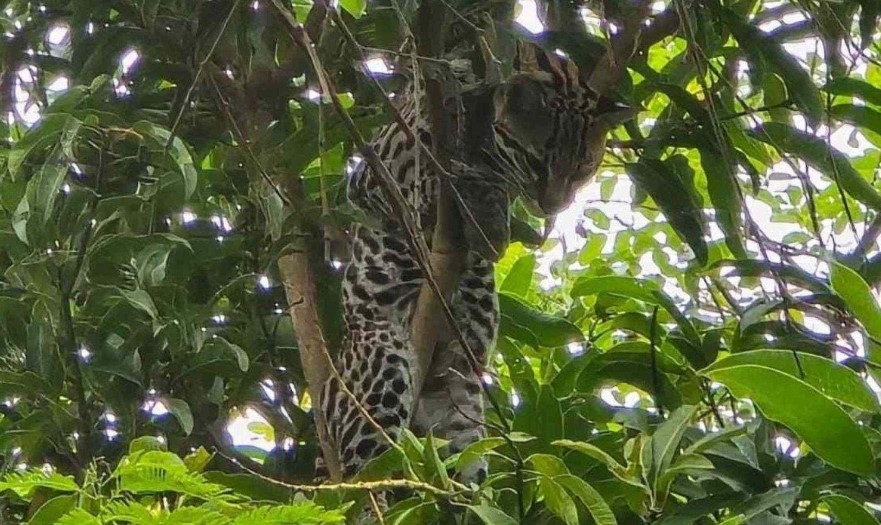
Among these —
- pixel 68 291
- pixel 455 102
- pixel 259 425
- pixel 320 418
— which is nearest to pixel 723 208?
pixel 455 102

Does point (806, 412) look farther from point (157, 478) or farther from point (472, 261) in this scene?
point (472, 261)

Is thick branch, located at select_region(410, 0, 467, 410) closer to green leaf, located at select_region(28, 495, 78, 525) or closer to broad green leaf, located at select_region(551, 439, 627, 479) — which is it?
broad green leaf, located at select_region(551, 439, 627, 479)

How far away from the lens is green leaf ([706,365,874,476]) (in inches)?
34.9

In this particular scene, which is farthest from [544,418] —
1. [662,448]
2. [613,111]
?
[613,111]

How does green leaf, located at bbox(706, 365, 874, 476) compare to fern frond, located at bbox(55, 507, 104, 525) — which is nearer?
fern frond, located at bbox(55, 507, 104, 525)

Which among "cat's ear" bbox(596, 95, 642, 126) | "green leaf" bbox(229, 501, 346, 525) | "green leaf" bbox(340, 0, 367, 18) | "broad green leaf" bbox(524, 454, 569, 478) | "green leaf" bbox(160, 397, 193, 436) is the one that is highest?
"green leaf" bbox(340, 0, 367, 18)

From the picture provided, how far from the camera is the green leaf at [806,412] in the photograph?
0.89 meters

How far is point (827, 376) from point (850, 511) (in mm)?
111

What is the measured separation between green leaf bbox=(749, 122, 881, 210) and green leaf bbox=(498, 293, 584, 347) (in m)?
0.30

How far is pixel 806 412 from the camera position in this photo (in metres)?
0.90

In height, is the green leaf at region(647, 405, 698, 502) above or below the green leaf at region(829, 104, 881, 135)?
below

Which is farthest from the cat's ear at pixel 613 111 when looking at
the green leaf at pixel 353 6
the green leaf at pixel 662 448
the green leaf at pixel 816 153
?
the green leaf at pixel 662 448

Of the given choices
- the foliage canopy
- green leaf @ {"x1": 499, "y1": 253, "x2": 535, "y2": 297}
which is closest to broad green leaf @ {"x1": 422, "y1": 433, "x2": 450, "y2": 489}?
the foliage canopy

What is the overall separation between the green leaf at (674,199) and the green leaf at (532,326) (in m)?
0.19
